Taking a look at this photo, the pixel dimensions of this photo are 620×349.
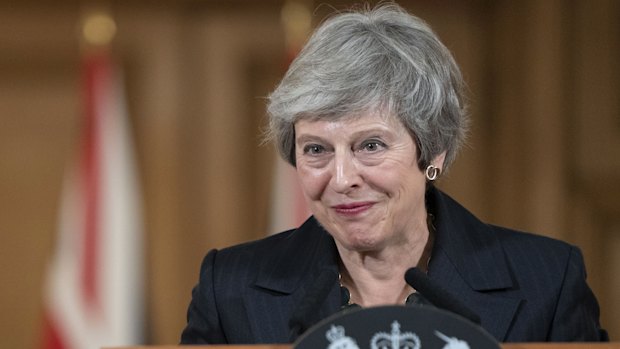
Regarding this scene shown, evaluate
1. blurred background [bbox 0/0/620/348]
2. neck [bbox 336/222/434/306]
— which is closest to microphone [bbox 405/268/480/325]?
neck [bbox 336/222/434/306]

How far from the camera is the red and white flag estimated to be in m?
3.37

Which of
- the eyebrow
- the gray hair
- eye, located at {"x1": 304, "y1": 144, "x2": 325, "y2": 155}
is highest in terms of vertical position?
the gray hair

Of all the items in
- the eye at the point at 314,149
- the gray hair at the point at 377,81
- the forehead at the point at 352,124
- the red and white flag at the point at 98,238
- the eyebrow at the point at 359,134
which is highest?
the gray hair at the point at 377,81

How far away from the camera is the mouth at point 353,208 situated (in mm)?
1853

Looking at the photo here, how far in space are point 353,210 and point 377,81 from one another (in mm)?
223

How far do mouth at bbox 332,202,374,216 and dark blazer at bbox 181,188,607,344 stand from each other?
0.41 feet

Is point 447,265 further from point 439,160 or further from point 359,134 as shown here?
point 359,134

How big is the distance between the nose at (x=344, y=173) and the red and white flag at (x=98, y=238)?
1.71 meters

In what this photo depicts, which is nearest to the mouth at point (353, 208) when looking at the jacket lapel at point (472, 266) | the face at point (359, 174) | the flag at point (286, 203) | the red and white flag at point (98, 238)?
the face at point (359, 174)

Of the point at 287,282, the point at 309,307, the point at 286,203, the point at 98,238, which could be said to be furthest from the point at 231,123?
the point at 309,307

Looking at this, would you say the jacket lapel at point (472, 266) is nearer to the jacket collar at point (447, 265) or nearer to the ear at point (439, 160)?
the jacket collar at point (447, 265)

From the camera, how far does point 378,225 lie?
1890 mm

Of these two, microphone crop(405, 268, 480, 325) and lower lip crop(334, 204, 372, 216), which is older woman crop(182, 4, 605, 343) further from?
microphone crop(405, 268, 480, 325)

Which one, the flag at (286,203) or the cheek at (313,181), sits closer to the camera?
the cheek at (313,181)
